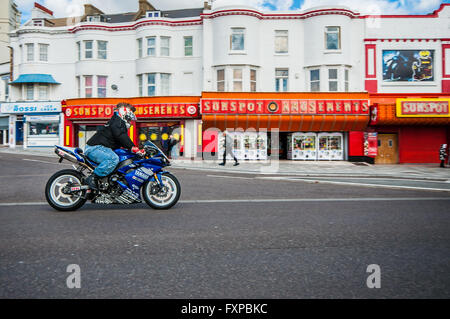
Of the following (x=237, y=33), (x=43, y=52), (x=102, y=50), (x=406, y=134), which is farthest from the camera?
(x=43, y=52)

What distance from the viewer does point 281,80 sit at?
24016 millimetres

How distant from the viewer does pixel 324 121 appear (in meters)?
22.7

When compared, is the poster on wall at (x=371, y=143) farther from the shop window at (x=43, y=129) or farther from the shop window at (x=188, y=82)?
the shop window at (x=43, y=129)

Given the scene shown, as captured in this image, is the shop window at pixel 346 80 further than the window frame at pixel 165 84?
No

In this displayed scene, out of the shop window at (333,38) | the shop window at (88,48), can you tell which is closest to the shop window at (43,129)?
the shop window at (88,48)

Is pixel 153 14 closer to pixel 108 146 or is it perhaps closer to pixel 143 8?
pixel 143 8

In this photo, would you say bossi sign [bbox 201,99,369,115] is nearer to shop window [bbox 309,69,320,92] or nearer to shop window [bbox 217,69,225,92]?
shop window [bbox 309,69,320,92]

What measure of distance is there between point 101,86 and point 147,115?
17.2 feet

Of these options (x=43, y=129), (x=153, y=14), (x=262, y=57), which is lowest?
(x=43, y=129)

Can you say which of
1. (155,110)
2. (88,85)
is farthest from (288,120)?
(88,85)

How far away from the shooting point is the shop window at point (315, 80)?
922 inches

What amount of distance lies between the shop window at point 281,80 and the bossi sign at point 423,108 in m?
7.54

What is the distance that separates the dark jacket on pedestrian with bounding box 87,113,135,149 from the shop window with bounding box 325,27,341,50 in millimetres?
21233
